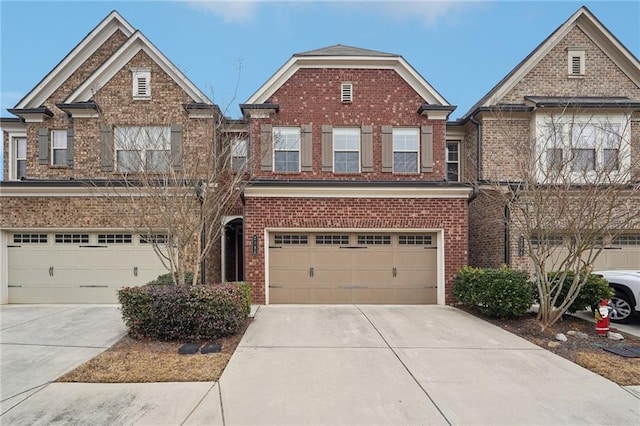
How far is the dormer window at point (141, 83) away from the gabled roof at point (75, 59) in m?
2.65

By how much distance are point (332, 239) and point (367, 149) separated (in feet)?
10.6

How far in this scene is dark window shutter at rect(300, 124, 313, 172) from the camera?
11336 millimetres

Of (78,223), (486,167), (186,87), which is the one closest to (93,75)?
(186,87)

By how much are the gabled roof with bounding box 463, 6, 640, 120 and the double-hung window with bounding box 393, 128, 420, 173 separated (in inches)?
103

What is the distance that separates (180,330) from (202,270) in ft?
13.7

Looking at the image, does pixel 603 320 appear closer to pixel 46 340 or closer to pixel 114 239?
pixel 46 340

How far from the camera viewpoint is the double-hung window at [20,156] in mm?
13023

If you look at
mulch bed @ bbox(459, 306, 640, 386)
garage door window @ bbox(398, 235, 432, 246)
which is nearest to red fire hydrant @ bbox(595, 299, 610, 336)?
mulch bed @ bbox(459, 306, 640, 386)

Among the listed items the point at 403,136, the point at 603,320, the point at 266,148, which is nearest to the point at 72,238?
the point at 266,148

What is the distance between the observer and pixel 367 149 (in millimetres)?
11430

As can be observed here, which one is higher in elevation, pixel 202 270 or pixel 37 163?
pixel 37 163

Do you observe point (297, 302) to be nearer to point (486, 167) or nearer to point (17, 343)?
point (17, 343)

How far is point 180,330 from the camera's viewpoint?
21.8 ft

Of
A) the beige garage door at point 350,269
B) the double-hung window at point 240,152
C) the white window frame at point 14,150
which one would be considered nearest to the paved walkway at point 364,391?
the beige garage door at point 350,269
